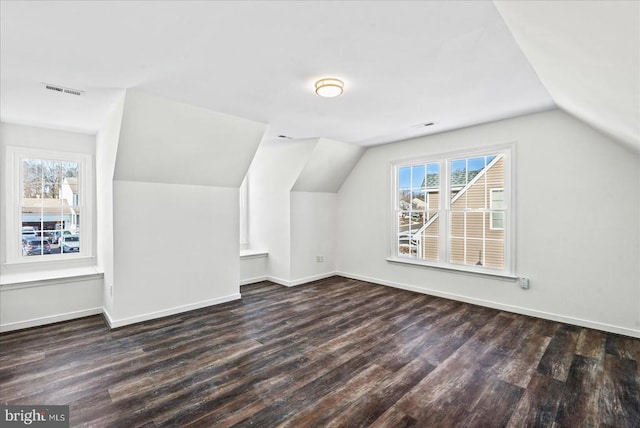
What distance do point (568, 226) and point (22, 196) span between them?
22.5 ft

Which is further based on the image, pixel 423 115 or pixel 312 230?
pixel 312 230

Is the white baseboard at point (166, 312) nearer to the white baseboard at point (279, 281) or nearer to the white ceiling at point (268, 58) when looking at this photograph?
the white baseboard at point (279, 281)

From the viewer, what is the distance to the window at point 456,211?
4.07 meters

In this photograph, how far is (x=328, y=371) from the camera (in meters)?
2.51

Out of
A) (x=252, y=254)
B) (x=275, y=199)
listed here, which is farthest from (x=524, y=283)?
(x=252, y=254)

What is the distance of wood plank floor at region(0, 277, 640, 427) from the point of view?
6.50 ft

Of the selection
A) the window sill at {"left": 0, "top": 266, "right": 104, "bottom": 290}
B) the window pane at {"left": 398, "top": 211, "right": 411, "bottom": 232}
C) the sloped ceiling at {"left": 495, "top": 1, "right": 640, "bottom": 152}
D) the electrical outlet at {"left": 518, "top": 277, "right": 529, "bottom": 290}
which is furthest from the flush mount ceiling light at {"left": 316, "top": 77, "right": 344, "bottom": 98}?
the window sill at {"left": 0, "top": 266, "right": 104, "bottom": 290}

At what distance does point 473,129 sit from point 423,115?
105 centimetres

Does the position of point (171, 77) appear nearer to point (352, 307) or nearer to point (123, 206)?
point (123, 206)

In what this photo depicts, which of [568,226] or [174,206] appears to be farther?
[174,206]

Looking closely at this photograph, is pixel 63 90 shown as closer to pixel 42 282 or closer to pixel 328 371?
pixel 42 282

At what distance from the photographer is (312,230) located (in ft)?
18.5

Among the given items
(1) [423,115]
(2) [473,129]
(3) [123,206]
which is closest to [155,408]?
(3) [123,206]

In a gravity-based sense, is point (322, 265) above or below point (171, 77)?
below
